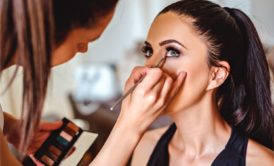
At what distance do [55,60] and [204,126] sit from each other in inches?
13.8

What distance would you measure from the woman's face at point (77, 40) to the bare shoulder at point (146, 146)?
0.83 feet

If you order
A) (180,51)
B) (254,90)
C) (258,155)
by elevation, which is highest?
(180,51)

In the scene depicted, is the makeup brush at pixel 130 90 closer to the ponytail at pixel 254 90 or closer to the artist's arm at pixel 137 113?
the artist's arm at pixel 137 113

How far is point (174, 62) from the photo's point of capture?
0.74 metres

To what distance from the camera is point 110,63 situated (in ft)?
2.58

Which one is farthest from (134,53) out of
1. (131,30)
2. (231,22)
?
(231,22)

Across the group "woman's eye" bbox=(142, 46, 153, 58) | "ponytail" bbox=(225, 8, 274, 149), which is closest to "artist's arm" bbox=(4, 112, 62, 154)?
"woman's eye" bbox=(142, 46, 153, 58)

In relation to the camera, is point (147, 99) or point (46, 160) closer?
point (147, 99)

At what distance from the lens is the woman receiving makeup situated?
0.75 meters

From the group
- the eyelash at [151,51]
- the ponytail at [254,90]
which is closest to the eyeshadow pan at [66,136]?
the eyelash at [151,51]

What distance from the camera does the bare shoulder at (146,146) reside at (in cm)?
86

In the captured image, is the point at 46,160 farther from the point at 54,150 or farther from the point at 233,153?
the point at 233,153

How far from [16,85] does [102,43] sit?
0.57 feet

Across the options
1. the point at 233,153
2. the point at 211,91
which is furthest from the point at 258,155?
the point at 211,91
